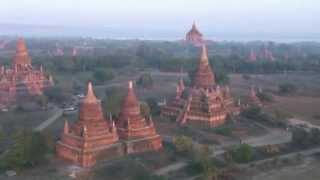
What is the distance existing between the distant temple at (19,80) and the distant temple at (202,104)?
18.1 m

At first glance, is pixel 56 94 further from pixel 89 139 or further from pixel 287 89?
pixel 287 89

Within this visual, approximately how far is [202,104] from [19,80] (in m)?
22.4

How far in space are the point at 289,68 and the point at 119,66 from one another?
30.3 metres

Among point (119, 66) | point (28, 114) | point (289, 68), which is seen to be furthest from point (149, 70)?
point (28, 114)

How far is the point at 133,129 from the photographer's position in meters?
34.5

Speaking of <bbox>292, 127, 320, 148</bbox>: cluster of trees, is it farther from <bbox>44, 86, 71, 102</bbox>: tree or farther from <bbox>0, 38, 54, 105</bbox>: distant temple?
<bbox>0, 38, 54, 105</bbox>: distant temple

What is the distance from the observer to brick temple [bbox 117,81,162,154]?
3431 cm

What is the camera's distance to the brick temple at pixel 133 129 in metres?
34.3

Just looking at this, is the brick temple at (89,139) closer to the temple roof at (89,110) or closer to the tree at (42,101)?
the temple roof at (89,110)

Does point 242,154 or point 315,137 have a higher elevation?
point 315,137

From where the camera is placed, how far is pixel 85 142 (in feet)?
104

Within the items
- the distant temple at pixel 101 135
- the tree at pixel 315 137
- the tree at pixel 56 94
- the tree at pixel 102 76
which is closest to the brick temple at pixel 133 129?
the distant temple at pixel 101 135

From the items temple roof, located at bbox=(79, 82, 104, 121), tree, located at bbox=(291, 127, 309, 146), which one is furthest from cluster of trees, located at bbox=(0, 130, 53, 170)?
tree, located at bbox=(291, 127, 309, 146)

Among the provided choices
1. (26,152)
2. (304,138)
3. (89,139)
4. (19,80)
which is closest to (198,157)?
(89,139)
